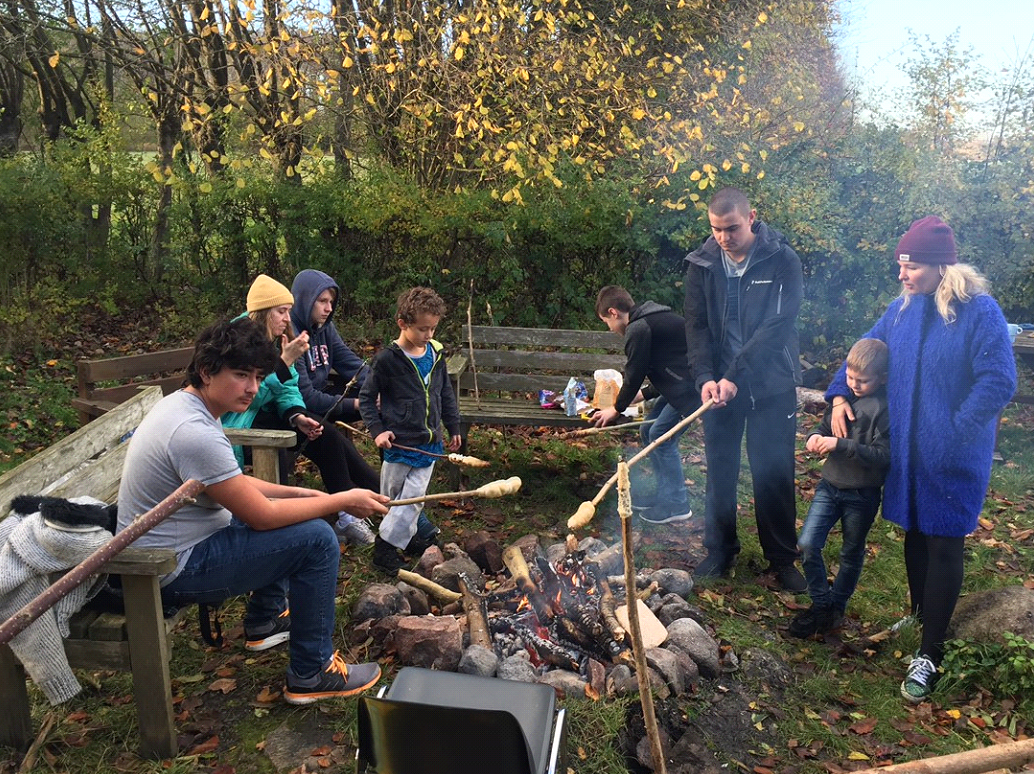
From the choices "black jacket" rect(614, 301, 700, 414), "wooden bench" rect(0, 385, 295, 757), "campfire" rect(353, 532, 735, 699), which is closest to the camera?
"wooden bench" rect(0, 385, 295, 757)

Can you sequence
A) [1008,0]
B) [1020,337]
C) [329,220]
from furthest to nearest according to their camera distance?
[1008,0] < [329,220] < [1020,337]

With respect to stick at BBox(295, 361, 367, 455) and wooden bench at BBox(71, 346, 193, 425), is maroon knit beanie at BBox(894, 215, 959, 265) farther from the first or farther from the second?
wooden bench at BBox(71, 346, 193, 425)

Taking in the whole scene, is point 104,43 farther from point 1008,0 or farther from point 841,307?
point 1008,0

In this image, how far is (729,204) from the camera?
4.22 metres

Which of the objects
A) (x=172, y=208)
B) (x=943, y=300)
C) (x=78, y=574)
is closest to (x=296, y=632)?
(x=78, y=574)

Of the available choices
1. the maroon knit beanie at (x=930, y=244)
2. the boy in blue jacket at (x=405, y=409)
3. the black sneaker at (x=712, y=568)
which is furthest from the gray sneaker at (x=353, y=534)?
the maroon knit beanie at (x=930, y=244)

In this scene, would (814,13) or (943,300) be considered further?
(814,13)

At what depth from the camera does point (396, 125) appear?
9.15 meters

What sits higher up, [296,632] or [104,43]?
[104,43]

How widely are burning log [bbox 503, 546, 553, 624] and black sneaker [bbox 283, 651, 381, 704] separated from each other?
93 cm

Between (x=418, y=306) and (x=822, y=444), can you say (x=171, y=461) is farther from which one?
(x=822, y=444)

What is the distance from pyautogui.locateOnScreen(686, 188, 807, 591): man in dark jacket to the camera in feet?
14.3

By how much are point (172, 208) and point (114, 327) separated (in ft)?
4.91

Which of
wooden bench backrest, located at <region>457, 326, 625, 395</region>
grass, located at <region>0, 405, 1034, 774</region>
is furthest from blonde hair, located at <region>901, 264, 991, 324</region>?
wooden bench backrest, located at <region>457, 326, 625, 395</region>
